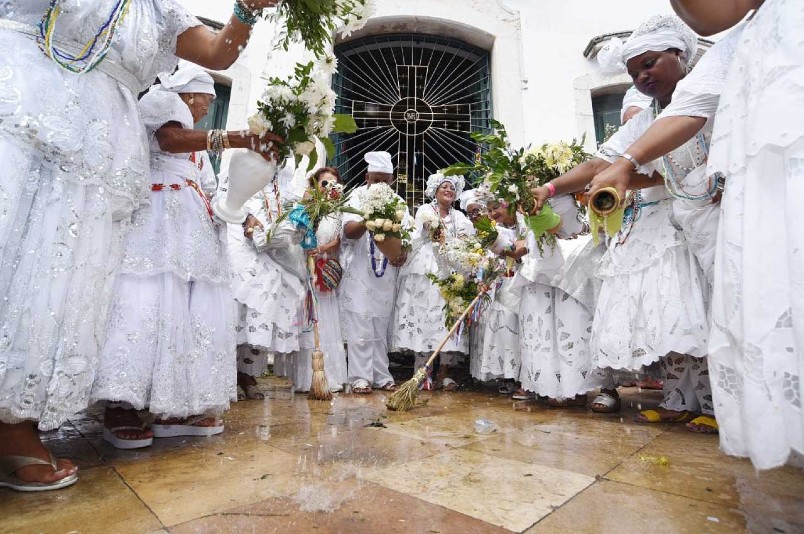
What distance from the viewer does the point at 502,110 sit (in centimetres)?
729

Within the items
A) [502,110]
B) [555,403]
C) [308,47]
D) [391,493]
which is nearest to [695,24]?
[308,47]

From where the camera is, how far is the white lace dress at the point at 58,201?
4.83ft

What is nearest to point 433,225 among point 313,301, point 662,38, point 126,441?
point 313,301

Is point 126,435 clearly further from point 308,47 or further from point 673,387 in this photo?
point 673,387

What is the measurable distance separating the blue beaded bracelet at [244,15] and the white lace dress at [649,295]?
2.44 m

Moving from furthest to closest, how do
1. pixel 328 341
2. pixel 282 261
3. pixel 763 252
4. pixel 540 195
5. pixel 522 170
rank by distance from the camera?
pixel 328 341, pixel 282 261, pixel 522 170, pixel 540 195, pixel 763 252

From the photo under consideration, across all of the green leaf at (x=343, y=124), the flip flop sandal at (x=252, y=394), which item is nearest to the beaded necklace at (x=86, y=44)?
the green leaf at (x=343, y=124)

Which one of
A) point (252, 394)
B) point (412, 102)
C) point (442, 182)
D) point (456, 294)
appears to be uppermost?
point (412, 102)

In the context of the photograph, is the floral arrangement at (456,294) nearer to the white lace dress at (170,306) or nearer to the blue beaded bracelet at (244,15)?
the white lace dress at (170,306)

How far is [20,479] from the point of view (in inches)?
57.8

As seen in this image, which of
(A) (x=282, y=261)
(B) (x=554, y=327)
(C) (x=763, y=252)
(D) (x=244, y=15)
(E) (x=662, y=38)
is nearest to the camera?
(C) (x=763, y=252)

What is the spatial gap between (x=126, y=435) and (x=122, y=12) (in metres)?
1.72

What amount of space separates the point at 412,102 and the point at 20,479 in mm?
7369

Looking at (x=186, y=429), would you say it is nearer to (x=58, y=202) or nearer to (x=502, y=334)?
(x=58, y=202)
